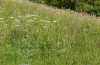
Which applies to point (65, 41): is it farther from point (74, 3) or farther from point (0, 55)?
point (74, 3)

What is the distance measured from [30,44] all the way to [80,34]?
136 centimetres

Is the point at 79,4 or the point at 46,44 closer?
the point at 46,44

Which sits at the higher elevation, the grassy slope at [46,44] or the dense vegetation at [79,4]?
the grassy slope at [46,44]

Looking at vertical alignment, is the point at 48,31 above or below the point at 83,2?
above

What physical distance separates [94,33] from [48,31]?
1.20 m

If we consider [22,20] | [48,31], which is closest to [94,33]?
[48,31]

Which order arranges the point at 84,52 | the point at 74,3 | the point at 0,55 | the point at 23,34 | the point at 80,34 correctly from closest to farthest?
the point at 0,55, the point at 84,52, the point at 23,34, the point at 80,34, the point at 74,3

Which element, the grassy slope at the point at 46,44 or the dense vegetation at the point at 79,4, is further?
the dense vegetation at the point at 79,4

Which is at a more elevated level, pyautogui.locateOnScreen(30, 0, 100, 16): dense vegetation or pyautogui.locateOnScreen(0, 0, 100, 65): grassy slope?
pyautogui.locateOnScreen(0, 0, 100, 65): grassy slope

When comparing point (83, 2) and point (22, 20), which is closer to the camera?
point (22, 20)

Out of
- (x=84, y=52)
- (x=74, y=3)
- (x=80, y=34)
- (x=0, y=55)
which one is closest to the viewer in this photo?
(x=0, y=55)

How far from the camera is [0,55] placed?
5.14m

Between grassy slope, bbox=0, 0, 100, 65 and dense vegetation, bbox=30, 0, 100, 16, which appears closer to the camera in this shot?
grassy slope, bbox=0, 0, 100, 65

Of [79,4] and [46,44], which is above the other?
[46,44]
